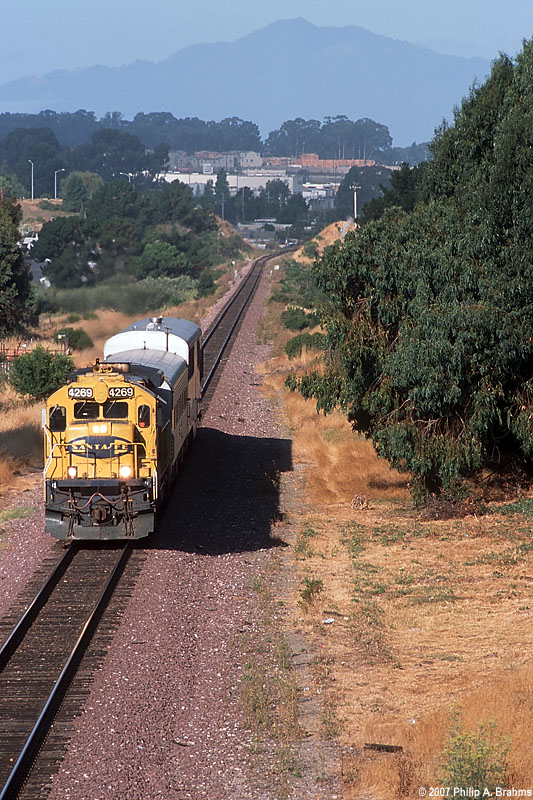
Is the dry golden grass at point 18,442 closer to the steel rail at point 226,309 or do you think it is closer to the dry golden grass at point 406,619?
the dry golden grass at point 406,619

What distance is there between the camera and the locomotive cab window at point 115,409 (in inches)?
736

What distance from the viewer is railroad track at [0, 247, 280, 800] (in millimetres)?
11242

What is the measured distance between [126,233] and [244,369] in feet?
201

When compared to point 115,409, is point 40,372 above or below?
below

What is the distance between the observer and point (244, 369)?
4550 cm

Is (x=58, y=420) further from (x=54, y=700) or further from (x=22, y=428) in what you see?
(x=22, y=428)

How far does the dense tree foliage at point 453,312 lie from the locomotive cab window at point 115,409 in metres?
5.91

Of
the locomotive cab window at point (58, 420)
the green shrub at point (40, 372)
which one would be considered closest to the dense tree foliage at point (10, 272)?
the green shrub at point (40, 372)

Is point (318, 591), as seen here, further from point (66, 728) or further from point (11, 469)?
point (11, 469)

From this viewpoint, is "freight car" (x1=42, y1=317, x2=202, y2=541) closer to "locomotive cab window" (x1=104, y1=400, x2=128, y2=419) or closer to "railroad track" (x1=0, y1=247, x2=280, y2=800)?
"locomotive cab window" (x1=104, y1=400, x2=128, y2=419)

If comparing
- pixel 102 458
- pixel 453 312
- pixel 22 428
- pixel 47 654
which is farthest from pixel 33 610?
pixel 22 428

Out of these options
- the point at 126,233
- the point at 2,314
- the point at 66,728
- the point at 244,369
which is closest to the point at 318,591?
the point at 66,728

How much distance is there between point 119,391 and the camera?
1853 cm

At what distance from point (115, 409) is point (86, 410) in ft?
1.92
